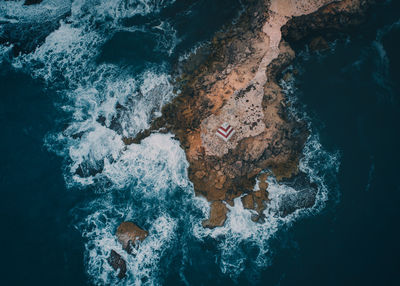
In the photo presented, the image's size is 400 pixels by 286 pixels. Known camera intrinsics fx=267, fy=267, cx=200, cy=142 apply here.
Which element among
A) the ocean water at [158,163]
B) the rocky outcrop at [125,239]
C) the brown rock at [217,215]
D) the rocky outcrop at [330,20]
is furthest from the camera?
the rocky outcrop at [330,20]

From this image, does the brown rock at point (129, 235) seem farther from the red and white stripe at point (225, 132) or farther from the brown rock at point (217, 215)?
the red and white stripe at point (225, 132)

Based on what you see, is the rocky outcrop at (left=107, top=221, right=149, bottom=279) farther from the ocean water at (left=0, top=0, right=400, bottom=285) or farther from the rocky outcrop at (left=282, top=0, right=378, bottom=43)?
the rocky outcrop at (left=282, top=0, right=378, bottom=43)

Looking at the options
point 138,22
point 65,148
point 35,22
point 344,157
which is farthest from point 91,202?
point 344,157

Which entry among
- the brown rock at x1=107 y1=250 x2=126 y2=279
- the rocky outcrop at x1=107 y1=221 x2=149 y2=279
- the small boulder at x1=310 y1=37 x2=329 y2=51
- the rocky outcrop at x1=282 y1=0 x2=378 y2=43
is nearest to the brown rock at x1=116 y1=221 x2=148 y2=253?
the rocky outcrop at x1=107 y1=221 x2=149 y2=279

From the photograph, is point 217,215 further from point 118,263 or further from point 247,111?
point 247,111

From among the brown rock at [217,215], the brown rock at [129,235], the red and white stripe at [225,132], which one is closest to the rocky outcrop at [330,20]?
the red and white stripe at [225,132]

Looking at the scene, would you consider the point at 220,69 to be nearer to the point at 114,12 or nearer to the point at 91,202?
the point at 114,12
